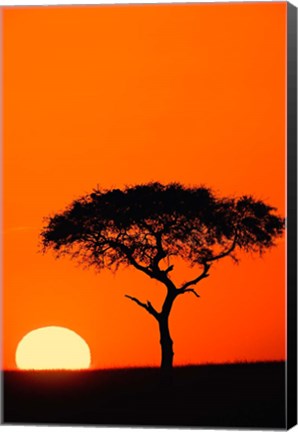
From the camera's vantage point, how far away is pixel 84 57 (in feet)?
53.0

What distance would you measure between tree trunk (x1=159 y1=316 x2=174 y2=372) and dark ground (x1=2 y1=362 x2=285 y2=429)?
0.28 feet

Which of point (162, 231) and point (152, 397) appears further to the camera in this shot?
point (162, 231)

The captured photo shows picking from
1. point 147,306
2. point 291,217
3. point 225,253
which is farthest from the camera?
point 147,306

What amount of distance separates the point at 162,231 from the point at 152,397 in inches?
61.1

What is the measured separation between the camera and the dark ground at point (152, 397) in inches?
619

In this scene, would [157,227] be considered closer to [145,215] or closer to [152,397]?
[145,215]

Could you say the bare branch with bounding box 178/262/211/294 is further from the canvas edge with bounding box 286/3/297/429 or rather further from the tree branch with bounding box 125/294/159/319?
the canvas edge with bounding box 286/3/297/429

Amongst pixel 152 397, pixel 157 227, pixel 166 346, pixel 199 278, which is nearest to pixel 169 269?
pixel 199 278

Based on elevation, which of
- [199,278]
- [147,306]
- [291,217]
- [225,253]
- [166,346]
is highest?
[291,217]

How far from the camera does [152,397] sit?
15953 millimetres

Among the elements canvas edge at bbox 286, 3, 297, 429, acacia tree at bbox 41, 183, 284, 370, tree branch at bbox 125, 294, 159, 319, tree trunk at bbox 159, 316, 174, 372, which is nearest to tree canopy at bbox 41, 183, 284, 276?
acacia tree at bbox 41, 183, 284, 370

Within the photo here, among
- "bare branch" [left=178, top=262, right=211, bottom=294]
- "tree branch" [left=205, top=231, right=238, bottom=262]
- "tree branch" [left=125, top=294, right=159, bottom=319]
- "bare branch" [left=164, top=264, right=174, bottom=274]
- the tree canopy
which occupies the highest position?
the tree canopy

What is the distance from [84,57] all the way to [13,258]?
2.01m

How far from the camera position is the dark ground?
1573cm
